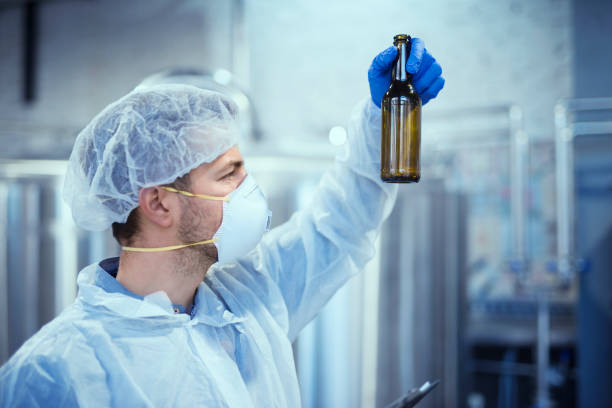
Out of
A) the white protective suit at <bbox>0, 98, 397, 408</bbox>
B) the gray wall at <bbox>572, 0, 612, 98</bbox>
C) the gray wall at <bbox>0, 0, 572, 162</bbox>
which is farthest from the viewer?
the gray wall at <bbox>0, 0, 572, 162</bbox>

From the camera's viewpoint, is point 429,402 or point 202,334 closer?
point 202,334

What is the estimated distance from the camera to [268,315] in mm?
979

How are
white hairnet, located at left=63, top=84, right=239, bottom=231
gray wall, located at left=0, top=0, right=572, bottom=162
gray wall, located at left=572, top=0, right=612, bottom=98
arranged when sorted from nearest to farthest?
white hairnet, located at left=63, top=84, right=239, bottom=231
gray wall, located at left=572, top=0, right=612, bottom=98
gray wall, located at left=0, top=0, right=572, bottom=162

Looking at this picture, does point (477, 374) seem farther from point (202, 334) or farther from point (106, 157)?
point (106, 157)

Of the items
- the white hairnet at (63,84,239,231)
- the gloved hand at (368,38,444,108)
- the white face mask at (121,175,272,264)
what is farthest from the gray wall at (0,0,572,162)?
the gloved hand at (368,38,444,108)

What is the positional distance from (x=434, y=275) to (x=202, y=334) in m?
0.97

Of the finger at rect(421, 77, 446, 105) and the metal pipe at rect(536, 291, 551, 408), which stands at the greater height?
the finger at rect(421, 77, 446, 105)

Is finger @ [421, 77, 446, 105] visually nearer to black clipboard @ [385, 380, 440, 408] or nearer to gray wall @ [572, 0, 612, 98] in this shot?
black clipboard @ [385, 380, 440, 408]

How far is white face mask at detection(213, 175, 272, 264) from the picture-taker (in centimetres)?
93

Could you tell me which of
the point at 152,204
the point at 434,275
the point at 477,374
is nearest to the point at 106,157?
the point at 152,204

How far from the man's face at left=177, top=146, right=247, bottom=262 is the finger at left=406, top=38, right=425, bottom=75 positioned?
372mm

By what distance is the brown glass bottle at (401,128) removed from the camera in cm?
86

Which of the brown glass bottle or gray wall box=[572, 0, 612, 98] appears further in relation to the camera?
gray wall box=[572, 0, 612, 98]

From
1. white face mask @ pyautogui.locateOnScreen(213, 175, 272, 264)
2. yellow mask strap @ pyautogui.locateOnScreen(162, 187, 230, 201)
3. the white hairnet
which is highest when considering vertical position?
the white hairnet
